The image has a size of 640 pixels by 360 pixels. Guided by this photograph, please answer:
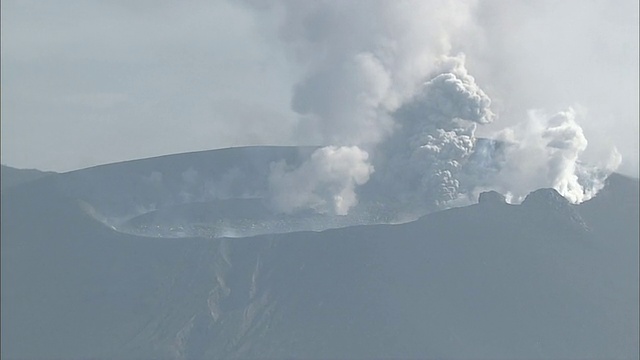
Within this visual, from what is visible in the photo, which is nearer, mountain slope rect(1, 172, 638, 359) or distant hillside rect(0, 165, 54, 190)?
distant hillside rect(0, 165, 54, 190)

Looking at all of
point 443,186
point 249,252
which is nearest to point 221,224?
point 249,252

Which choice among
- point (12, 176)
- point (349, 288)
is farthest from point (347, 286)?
point (12, 176)

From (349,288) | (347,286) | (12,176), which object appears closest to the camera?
(12,176)

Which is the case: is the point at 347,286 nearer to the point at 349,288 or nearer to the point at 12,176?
the point at 349,288

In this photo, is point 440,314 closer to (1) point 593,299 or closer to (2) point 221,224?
(1) point 593,299

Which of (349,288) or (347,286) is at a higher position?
(347,286)
